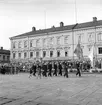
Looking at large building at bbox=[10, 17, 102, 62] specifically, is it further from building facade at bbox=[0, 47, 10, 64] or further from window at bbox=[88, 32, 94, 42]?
building facade at bbox=[0, 47, 10, 64]

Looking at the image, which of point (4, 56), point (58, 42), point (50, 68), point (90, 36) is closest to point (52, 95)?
point (50, 68)

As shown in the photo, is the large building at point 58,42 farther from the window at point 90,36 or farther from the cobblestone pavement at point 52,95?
the cobblestone pavement at point 52,95

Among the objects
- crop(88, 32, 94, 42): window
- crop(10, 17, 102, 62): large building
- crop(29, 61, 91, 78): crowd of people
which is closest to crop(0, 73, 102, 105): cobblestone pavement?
crop(29, 61, 91, 78): crowd of people

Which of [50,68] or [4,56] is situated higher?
[4,56]

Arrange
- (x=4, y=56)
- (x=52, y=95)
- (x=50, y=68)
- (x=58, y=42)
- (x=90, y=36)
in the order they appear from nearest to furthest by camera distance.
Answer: (x=52, y=95) → (x=50, y=68) → (x=90, y=36) → (x=58, y=42) → (x=4, y=56)

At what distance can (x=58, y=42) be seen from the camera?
166ft

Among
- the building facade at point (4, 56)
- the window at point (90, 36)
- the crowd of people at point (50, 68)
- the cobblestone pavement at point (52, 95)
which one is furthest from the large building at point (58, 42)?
the cobblestone pavement at point (52, 95)

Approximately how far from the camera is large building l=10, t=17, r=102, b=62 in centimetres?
4472

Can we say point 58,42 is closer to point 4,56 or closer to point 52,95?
point 4,56

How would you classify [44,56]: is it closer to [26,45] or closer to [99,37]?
[26,45]

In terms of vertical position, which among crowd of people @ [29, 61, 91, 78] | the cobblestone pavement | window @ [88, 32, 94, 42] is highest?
window @ [88, 32, 94, 42]

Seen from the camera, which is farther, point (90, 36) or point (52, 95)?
point (90, 36)

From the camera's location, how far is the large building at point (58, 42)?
44725 millimetres

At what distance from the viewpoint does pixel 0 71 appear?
96.9 ft
